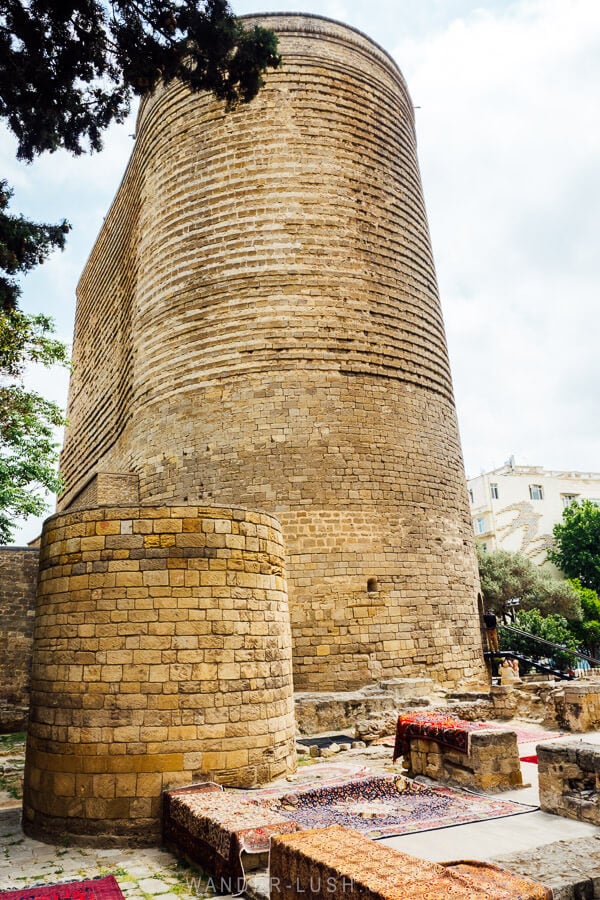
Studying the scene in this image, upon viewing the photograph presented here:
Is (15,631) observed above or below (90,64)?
below

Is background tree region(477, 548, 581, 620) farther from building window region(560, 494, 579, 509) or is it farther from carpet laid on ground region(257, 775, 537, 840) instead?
carpet laid on ground region(257, 775, 537, 840)

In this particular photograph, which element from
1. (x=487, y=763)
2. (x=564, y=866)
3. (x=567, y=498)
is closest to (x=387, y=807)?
(x=487, y=763)

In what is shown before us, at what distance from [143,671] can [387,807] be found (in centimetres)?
233

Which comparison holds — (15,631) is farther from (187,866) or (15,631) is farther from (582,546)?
(582,546)

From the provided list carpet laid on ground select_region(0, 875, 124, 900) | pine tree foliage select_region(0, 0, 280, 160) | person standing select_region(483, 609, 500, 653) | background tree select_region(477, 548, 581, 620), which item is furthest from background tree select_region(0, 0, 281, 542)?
background tree select_region(477, 548, 581, 620)

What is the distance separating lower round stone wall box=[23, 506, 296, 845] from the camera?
5172mm

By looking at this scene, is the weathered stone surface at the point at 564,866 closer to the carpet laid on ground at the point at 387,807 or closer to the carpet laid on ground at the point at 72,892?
the carpet laid on ground at the point at 387,807

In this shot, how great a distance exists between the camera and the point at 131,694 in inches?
209

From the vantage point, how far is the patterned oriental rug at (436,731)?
6.11 metres

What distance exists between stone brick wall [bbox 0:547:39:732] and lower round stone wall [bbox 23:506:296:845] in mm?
6831

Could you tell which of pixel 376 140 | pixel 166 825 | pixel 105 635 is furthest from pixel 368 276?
pixel 166 825

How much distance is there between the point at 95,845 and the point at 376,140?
1352 centimetres

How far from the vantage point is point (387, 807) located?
5289 mm

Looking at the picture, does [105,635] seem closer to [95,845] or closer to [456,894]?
[95,845]
